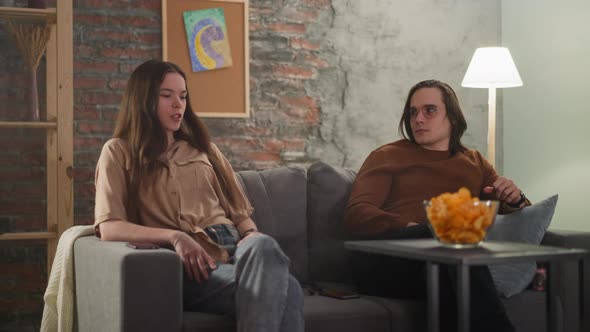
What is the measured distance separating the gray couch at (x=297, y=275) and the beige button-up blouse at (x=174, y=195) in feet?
0.54

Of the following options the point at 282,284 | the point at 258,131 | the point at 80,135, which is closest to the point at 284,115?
the point at 258,131

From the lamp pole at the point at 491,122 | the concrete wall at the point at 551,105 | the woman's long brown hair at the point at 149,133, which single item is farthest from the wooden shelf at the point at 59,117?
the concrete wall at the point at 551,105

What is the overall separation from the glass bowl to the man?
44 cm

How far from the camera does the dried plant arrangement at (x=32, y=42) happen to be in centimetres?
354

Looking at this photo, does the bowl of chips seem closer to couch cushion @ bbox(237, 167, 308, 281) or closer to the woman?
the woman

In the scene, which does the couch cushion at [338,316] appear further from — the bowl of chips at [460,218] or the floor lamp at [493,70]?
the floor lamp at [493,70]

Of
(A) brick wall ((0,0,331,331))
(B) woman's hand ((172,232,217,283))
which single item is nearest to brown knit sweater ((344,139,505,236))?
(B) woman's hand ((172,232,217,283))

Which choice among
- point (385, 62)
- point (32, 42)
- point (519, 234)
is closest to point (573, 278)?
point (519, 234)

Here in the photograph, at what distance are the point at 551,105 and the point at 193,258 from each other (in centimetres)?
280

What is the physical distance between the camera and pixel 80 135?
3.87 m

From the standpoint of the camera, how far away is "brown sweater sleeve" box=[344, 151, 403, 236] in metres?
2.76

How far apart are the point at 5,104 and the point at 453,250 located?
8.33 ft

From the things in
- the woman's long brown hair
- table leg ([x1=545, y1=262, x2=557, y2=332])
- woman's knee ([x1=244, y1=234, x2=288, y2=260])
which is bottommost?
table leg ([x1=545, y1=262, x2=557, y2=332])

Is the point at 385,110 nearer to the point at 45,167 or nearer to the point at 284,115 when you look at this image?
the point at 284,115
